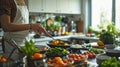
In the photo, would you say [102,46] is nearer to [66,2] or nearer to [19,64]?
[19,64]

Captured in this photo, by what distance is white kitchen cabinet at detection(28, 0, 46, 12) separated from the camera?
4488 millimetres

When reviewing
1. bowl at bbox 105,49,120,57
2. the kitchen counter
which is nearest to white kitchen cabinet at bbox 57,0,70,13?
the kitchen counter

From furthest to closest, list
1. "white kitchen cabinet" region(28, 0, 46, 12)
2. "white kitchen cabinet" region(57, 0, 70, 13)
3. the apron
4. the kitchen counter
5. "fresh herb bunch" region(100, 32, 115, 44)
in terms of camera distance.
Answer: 1. "white kitchen cabinet" region(57, 0, 70, 13)
2. "white kitchen cabinet" region(28, 0, 46, 12)
3. the kitchen counter
4. "fresh herb bunch" region(100, 32, 115, 44)
5. the apron

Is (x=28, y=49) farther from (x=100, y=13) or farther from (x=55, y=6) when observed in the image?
(x=100, y=13)

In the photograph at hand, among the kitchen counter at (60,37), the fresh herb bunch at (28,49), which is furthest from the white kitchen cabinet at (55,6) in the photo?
the fresh herb bunch at (28,49)

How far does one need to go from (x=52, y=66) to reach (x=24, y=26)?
507mm

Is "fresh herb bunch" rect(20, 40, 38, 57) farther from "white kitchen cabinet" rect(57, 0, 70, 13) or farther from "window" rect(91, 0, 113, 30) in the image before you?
"window" rect(91, 0, 113, 30)

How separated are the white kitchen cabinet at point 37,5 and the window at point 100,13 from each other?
1469 millimetres

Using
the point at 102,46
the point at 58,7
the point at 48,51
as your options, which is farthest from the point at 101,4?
the point at 48,51

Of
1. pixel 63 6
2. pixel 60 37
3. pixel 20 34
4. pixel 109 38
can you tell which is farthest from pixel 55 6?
pixel 20 34

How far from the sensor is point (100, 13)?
17.9ft

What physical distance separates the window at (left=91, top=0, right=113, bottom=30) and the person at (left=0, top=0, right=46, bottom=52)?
3.18 meters

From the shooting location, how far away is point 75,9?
17.8 feet

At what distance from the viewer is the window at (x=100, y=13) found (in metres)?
5.19
